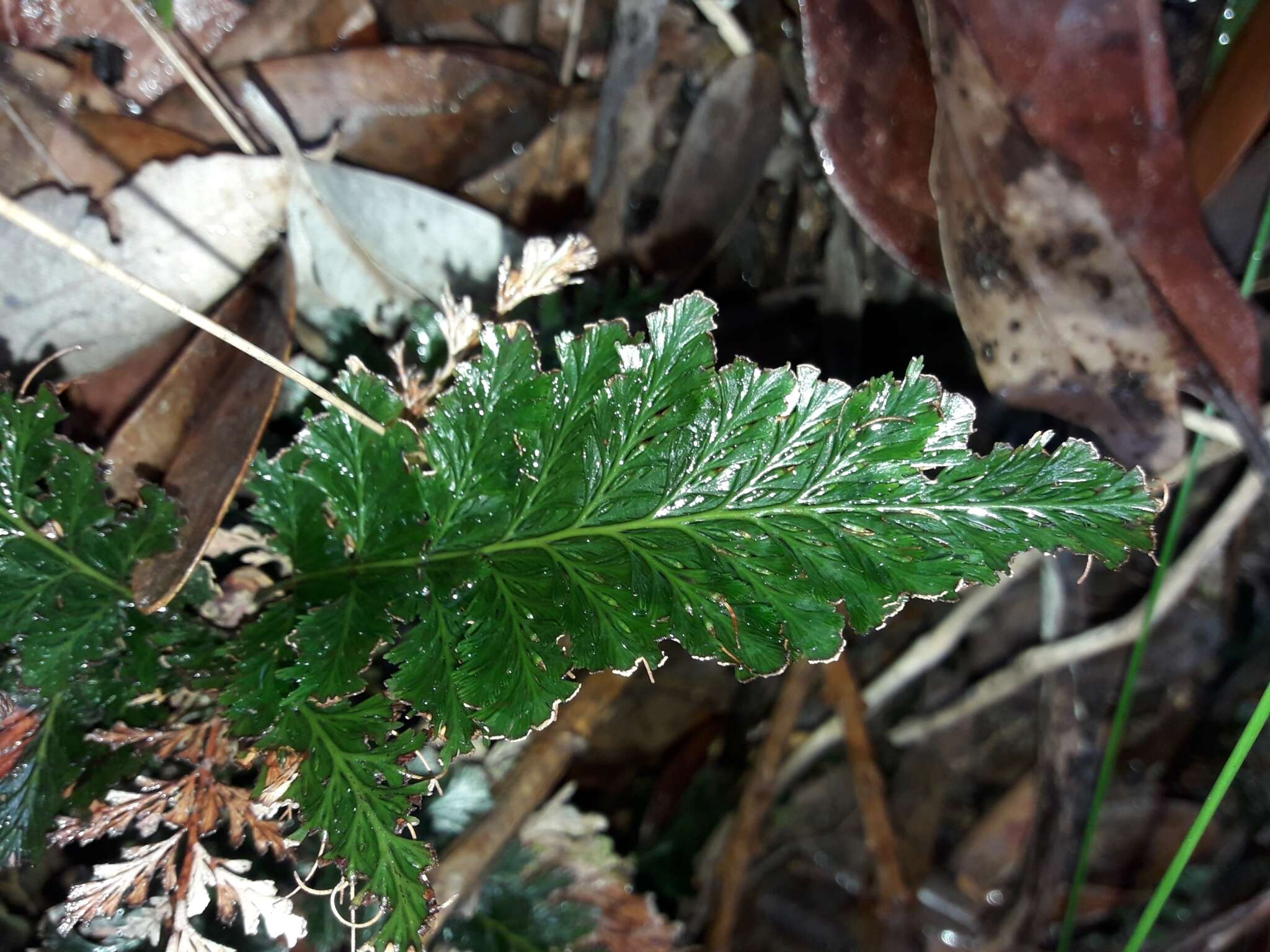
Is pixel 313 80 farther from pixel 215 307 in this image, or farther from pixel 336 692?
pixel 336 692

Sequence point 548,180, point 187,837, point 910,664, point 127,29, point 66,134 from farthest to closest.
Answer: point 910,664, point 548,180, point 127,29, point 66,134, point 187,837

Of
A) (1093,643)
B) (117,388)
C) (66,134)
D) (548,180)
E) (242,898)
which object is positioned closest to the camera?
(242,898)

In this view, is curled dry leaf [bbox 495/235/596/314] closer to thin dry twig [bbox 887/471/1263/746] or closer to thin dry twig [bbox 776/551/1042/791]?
thin dry twig [bbox 776/551/1042/791]

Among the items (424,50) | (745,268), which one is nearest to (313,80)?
(424,50)

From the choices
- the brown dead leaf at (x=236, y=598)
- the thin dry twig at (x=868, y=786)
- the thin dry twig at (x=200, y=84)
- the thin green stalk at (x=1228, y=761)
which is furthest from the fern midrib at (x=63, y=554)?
the thin green stalk at (x=1228, y=761)

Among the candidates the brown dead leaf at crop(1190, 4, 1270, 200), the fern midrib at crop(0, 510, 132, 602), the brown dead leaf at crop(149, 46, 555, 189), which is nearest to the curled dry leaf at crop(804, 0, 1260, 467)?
the brown dead leaf at crop(1190, 4, 1270, 200)

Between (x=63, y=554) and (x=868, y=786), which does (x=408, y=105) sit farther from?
(x=868, y=786)

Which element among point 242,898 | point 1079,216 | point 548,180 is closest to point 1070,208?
point 1079,216
